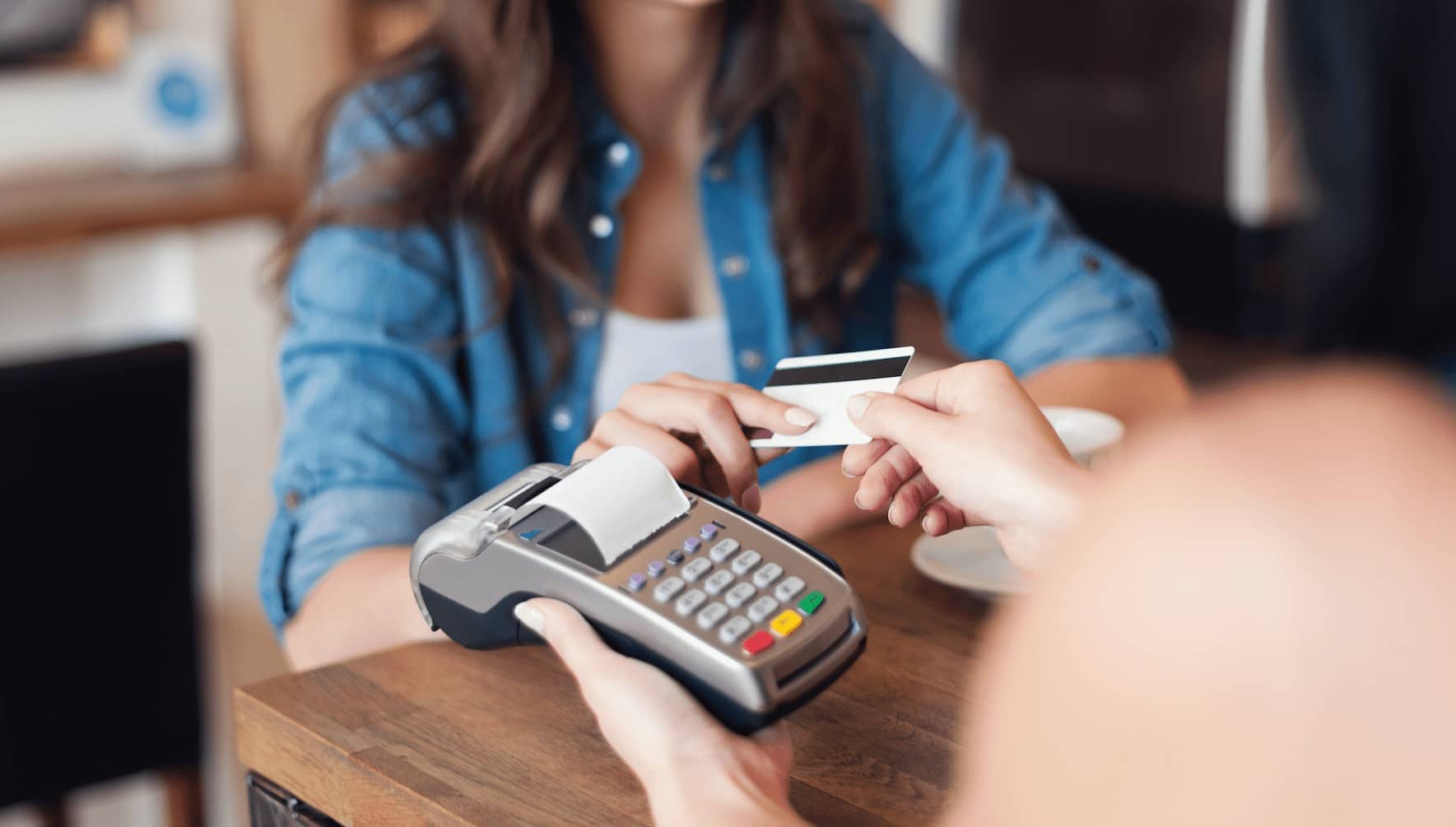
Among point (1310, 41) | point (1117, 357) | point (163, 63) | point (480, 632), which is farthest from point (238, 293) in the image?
point (1310, 41)

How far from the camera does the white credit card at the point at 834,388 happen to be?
0.61 metres

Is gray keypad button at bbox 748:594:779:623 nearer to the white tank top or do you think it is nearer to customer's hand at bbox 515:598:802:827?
customer's hand at bbox 515:598:802:827

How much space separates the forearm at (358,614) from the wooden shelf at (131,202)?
44.2 inches

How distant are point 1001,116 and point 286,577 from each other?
4.97 feet

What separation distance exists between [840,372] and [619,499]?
0.46 ft

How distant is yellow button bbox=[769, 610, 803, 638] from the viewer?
0.50 meters

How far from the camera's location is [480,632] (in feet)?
1.81

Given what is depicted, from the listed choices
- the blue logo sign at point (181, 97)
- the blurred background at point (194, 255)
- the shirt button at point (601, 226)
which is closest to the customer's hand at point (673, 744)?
the shirt button at point (601, 226)

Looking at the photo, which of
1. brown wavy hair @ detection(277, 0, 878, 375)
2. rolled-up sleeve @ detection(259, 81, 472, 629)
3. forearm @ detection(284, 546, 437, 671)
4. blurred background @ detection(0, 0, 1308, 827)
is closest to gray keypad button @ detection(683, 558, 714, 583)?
forearm @ detection(284, 546, 437, 671)

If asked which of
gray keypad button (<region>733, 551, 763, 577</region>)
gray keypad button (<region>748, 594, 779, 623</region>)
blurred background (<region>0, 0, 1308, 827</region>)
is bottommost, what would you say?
blurred background (<region>0, 0, 1308, 827</region>)

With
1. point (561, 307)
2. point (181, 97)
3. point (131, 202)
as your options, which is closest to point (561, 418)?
point (561, 307)

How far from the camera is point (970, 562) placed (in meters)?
0.75

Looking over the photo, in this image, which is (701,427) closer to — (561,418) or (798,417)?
(798,417)

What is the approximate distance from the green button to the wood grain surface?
71 millimetres
